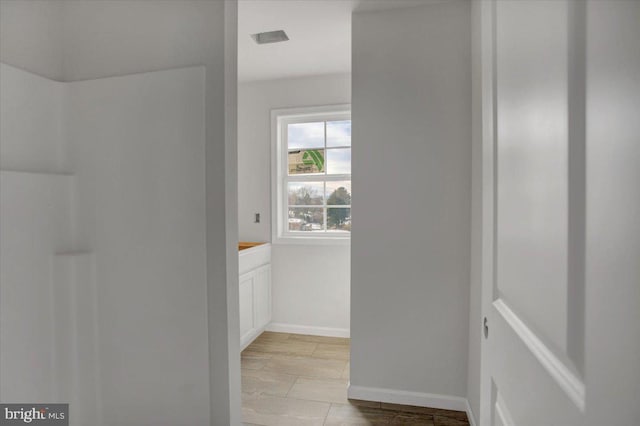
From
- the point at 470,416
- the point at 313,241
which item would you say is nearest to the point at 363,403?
the point at 470,416

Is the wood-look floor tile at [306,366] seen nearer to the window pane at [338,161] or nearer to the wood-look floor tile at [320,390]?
the wood-look floor tile at [320,390]

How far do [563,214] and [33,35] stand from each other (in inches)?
80.2

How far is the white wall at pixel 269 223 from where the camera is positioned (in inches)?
132

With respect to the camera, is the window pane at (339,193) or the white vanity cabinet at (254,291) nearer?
the white vanity cabinet at (254,291)

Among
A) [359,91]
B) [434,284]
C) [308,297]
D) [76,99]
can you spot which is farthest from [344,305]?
[76,99]

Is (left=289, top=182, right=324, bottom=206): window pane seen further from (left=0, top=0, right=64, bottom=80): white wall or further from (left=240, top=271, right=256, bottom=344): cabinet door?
(left=0, top=0, right=64, bottom=80): white wall

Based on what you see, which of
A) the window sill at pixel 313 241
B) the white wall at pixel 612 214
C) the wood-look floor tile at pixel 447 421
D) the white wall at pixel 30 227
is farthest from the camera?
the window sill at pixel 313 241

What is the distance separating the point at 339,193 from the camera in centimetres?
344

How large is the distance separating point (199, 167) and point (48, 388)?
116 cm

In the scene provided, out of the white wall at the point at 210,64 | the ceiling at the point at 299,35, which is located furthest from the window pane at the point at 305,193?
the white wall at the point at 210,64

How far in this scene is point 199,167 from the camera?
143cm

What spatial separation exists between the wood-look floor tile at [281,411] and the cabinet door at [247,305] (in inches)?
27.6

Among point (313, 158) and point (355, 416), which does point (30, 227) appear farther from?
point (313, 158)

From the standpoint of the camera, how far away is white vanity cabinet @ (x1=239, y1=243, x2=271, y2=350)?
2946mm
